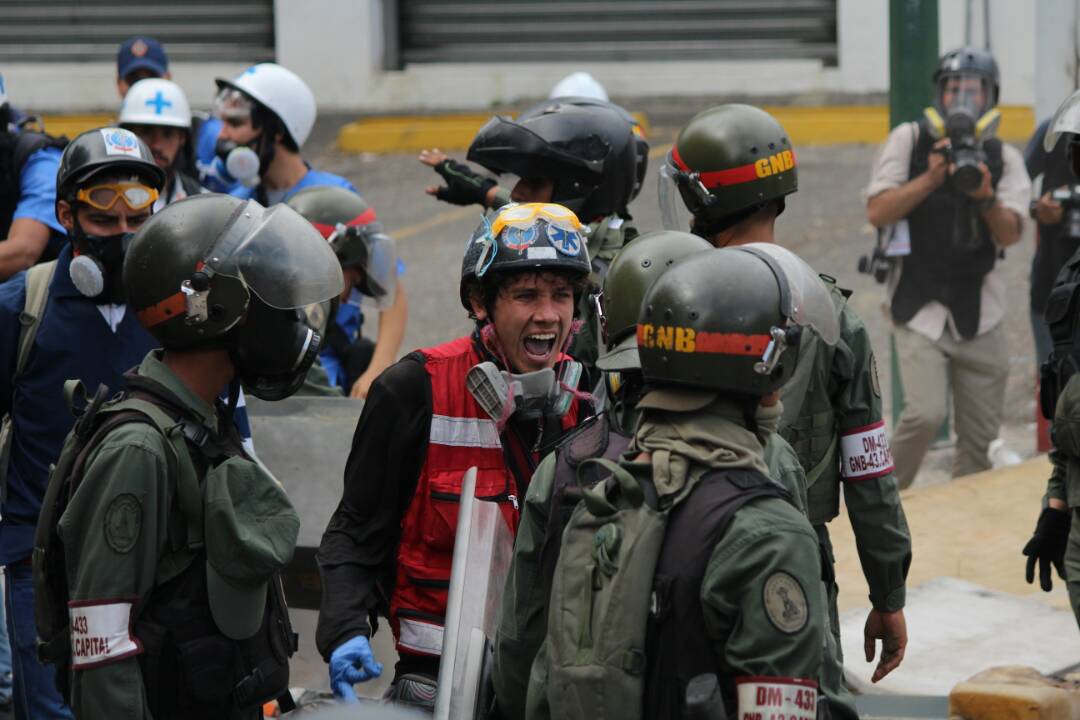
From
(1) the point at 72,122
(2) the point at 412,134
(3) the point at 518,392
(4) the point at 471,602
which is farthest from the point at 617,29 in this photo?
(4) the point at 471,602

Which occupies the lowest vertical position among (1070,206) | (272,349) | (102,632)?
(1070,206)

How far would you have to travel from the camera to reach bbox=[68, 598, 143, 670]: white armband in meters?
3.21

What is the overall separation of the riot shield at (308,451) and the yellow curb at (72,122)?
1128 cm

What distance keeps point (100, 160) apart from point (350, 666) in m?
1.68

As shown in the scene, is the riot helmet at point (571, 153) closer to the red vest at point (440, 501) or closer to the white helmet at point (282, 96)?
the red vest at point (440, 501)

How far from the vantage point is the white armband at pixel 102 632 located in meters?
3.21

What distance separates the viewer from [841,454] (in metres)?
4.34

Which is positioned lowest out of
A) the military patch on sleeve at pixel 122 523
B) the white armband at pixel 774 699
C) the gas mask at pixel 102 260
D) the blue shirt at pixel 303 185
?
the white armband at pixel 774 699

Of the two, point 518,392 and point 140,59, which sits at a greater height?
point 140,59

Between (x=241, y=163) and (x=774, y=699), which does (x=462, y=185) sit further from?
(x=774, y=699)

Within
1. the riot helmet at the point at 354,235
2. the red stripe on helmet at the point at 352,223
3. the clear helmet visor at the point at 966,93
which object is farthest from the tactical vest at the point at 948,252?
the red stripe on helmet at the point at 352,223

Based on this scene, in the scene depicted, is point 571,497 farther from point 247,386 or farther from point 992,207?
point 992,207

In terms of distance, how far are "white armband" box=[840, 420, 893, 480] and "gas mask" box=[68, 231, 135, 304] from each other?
195cm

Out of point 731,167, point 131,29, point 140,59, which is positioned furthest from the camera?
point 131,29
